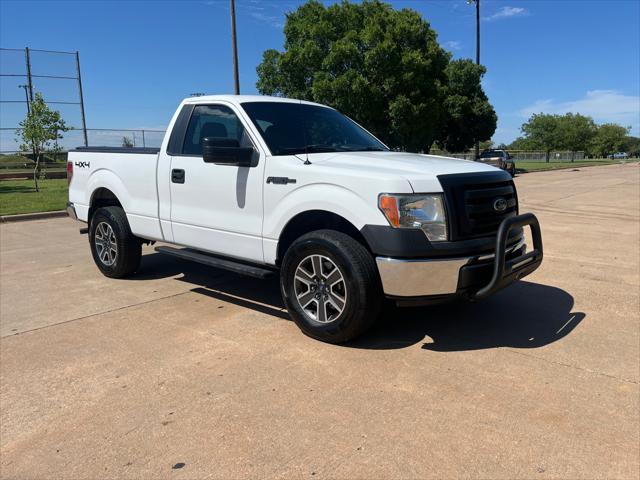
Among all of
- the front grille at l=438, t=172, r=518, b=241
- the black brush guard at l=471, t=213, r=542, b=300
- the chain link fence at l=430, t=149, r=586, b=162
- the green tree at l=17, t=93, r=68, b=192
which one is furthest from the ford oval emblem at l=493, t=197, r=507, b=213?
the chain link fence at l=430, t=149, r=586, b=162

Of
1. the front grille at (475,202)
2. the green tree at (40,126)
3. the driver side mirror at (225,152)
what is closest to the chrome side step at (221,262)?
the driver side mirror at (225,152)

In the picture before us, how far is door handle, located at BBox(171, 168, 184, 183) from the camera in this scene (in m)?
5.22

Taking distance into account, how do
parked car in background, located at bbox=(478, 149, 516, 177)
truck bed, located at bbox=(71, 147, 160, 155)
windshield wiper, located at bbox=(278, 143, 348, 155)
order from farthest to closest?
parked car in background, located at bbox=(478, 149, 516, 177) → truck bed, located at bbox=(71, 147, 160, 155) → windshield wiper, located at bbox=(278, 143, 348, 155)

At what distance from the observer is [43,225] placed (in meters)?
10.9

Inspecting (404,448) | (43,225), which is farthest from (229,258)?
(43,225)

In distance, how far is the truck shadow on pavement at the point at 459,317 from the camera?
14.0 ft

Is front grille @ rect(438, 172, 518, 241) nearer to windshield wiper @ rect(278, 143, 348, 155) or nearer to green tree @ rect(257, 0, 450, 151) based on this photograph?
windshield wiper @ rect(278, 143, 348, 155)

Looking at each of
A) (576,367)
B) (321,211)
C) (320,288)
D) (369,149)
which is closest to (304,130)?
(369,149)

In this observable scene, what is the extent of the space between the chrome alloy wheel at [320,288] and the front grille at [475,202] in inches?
37.7

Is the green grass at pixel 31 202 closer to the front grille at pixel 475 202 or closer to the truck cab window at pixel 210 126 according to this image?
the truck cab window at pixel 210 126

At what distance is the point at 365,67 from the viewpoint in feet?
82.8

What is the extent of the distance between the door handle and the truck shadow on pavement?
4.19 ft

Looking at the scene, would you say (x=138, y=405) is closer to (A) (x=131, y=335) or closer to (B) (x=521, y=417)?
(A) (x=131, y=335)

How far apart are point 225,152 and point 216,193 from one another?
63 cm
